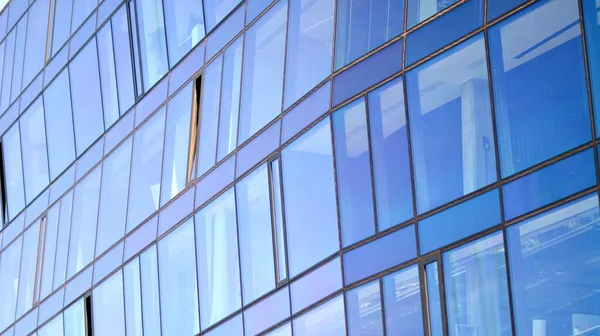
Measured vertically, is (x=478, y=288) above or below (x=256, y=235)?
below

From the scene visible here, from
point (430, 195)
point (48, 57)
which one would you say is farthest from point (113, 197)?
point (430, 195)

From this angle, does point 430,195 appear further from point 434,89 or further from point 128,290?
point 128,290

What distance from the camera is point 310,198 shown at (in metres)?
24.5

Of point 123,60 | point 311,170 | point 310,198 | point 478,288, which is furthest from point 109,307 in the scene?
point 478,288

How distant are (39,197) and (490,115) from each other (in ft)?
73.7

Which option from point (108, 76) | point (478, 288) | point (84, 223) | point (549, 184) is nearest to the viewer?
point (549, 184)

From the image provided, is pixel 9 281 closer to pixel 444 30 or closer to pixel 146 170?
pixel 146 170

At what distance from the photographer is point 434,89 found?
68.7ft

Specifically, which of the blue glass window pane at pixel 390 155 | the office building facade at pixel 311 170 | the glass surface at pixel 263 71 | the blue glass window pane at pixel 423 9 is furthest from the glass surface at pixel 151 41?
the blue glass window pane at pixel 423 9

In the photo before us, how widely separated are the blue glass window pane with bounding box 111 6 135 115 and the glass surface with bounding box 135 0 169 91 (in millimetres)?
722

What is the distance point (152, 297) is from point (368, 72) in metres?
10.3

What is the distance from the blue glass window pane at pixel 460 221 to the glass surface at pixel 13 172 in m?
22.6

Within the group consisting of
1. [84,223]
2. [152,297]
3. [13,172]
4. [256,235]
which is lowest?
[152,297]

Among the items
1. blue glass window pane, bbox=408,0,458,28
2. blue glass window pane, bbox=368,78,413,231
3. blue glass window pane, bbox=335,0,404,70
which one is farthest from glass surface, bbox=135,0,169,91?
blue glass window pane, bbox=408,0,458,28
